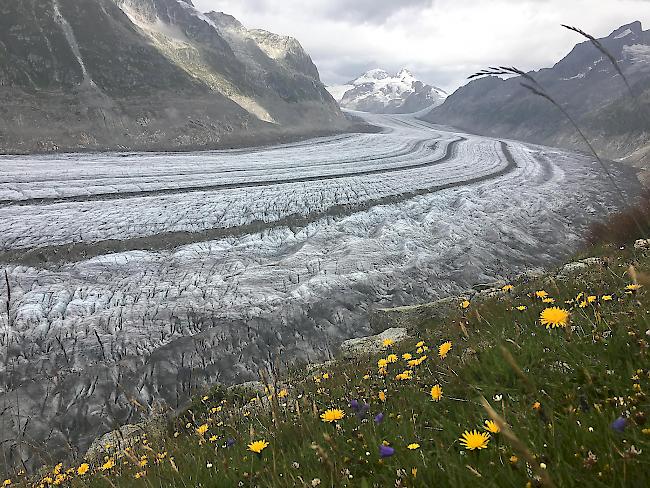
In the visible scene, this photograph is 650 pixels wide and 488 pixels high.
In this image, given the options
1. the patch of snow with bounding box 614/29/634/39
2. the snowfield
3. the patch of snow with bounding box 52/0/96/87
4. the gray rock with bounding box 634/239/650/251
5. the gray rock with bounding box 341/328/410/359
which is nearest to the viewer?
the gray rock with bounding box 634/239/650/251

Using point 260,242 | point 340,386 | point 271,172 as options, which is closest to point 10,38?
point 271,172

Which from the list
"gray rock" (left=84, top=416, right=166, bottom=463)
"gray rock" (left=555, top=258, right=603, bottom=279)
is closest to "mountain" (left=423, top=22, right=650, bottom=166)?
"gray rock" (left=555, top=258, right=603, bottom=279)

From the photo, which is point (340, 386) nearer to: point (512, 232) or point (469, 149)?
point (512, 232)

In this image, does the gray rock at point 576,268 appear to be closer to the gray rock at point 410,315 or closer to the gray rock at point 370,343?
the gray rock at point 410,315

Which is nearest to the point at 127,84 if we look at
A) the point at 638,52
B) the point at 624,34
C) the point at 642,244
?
the point at 642,244

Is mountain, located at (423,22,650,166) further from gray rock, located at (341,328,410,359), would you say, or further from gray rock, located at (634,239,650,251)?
gray rock, located at (341,328,410,359)

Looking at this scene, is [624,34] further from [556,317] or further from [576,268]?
[556,317]

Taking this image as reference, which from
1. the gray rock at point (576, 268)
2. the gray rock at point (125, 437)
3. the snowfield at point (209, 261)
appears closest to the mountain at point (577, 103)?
the snowfield at point (209, 261)
